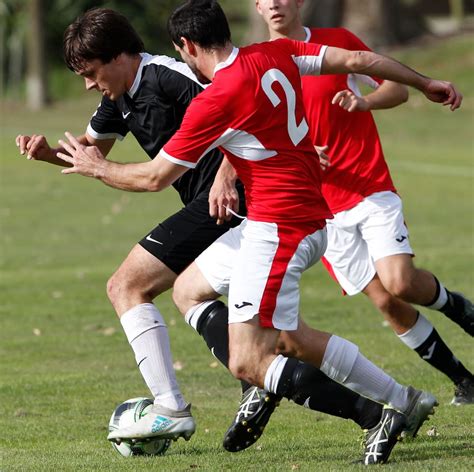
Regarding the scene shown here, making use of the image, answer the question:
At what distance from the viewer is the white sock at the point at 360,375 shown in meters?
6.05

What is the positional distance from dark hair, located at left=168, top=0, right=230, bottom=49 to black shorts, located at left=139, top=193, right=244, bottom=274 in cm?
105

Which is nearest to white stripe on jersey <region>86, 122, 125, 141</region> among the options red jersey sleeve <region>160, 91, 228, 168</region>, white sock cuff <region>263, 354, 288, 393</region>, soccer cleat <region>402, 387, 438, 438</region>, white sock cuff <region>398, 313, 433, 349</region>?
red jersey sleeve <region>160, 91, 228, 168</region>

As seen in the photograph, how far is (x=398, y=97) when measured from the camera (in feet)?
25.9

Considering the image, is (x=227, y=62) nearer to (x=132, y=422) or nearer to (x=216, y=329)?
(x=216, y=329)

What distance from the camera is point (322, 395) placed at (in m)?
5.85

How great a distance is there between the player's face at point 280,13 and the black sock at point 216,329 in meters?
1.90

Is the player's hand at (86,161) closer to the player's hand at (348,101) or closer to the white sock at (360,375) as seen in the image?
the white sock at (360,375)

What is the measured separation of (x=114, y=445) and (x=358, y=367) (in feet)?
4.37

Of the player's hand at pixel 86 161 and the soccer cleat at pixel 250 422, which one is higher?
the player's hand at pixel 86 161

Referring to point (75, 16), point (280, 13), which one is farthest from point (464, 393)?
point (75, 16)

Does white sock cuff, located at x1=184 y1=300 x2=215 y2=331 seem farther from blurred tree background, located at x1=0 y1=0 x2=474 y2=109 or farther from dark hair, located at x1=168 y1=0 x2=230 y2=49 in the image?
blurred tree background, located at x1=0 y1=0 x2=474 y2=109

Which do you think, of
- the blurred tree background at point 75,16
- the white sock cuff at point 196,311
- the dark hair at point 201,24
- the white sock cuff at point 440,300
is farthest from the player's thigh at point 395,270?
the blurred tree background at point 75,16

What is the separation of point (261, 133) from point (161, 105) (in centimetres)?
102

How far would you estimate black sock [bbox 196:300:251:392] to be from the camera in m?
6.44
